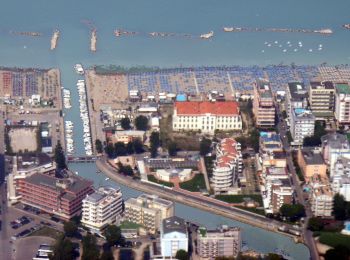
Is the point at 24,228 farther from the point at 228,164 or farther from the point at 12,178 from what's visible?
the point at 228,164

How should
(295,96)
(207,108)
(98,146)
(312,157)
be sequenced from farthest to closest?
(295,96), (207,108), (98,146), (312,157)

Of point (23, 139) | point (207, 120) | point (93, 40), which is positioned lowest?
point (23, 139)

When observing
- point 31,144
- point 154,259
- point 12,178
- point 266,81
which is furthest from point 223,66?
point 154,259

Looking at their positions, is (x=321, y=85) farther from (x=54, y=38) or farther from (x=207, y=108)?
(x=54, y=38)

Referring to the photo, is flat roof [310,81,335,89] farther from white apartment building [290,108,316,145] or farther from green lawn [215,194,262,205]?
green lawn [215,194,262,205]

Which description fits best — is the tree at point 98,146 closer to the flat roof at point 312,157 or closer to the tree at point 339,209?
the flat roof at point 312,157

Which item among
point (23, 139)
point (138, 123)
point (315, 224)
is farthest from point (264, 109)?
point (23, 139)
